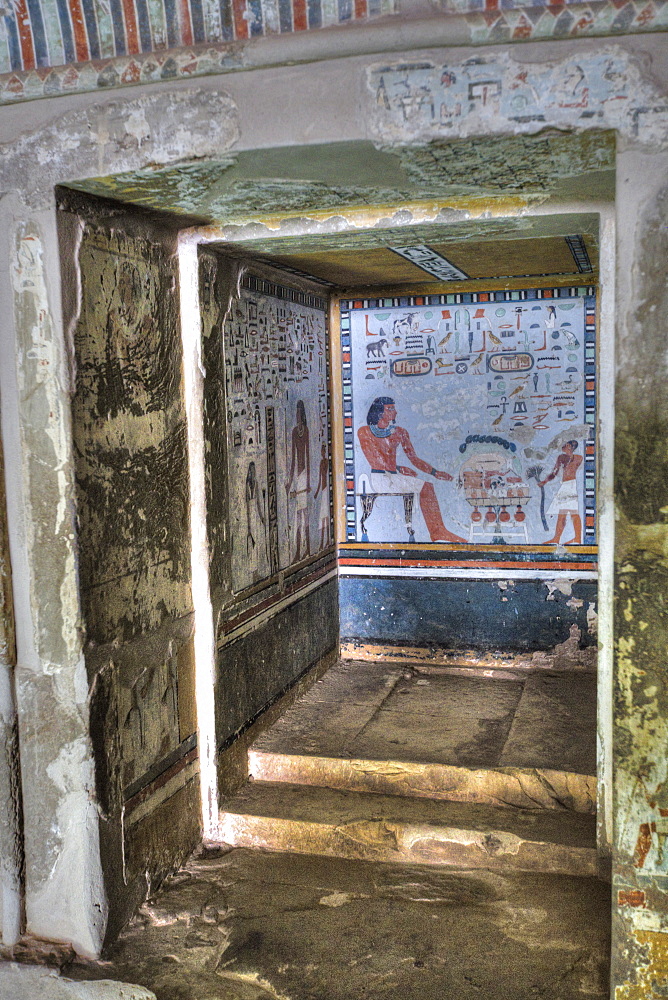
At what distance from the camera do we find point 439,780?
11.5 feet

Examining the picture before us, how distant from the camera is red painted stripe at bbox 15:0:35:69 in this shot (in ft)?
7.44

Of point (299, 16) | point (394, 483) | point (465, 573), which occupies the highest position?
point (299, 16)

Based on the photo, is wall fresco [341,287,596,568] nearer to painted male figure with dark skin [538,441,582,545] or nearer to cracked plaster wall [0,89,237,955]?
painted male figure with dark skin [538,441,582,545]

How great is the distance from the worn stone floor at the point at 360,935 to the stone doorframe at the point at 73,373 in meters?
0.34

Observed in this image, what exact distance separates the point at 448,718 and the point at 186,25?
123 inches

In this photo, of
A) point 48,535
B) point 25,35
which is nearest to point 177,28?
point 25,35

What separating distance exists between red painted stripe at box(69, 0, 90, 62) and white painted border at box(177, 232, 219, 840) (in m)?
0.84

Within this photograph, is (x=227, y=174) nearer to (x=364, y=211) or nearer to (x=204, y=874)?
(x=364, y=211)

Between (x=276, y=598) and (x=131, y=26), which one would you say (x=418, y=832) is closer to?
(x=276, y=598)

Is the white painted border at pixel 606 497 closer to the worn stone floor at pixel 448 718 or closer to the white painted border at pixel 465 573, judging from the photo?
the worn stone floor at pixel 448 718

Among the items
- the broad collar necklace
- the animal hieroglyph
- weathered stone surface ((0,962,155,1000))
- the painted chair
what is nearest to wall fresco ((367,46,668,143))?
weathered stone surface ((0,962,155,1000))

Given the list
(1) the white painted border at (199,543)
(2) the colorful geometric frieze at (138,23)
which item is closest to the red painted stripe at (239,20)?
(2) the colorful geometric frieze at (138,23)

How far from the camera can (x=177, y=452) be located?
10.3ft

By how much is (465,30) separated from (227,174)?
75 centimetres
